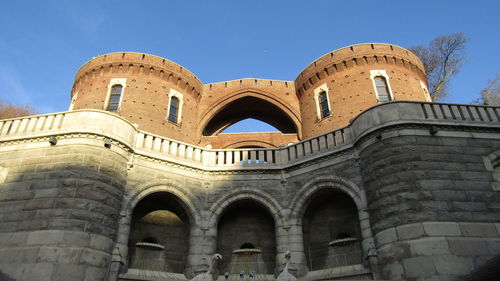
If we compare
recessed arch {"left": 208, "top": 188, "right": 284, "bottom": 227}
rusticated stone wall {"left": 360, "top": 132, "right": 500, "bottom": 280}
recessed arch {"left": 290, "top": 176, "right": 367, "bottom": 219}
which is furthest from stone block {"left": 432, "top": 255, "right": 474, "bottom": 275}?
recessed arch {"left": 208, "top": 188, "right": 284, "bottom": 227}

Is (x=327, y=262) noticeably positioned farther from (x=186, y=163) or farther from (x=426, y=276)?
(x=186, y=163)

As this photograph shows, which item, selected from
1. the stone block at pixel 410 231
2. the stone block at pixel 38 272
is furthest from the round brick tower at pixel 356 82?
the stone block at pixel 38 272

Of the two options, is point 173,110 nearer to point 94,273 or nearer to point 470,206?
point 94,273

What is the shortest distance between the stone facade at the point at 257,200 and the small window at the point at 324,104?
786 centimetres

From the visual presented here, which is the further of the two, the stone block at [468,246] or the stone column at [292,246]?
the stone column at [292,246]

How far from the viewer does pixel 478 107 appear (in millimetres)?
12375

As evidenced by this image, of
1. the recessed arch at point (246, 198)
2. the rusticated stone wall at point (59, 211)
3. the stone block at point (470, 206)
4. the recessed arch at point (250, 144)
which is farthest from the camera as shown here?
the recessed arch at point (250, 144)

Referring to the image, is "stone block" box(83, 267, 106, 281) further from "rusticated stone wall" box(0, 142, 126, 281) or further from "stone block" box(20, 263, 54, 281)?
"stone block" box(20, 263, 54, 281)

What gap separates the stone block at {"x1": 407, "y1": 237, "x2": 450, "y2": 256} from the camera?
9492mm

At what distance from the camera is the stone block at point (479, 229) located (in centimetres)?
988

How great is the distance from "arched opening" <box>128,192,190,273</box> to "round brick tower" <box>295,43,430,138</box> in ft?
34.4

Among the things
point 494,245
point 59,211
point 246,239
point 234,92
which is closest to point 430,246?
point 494,245

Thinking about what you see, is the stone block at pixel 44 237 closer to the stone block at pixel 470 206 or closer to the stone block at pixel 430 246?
the stone block at pixel 430 246

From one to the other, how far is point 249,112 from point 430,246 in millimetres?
18529
